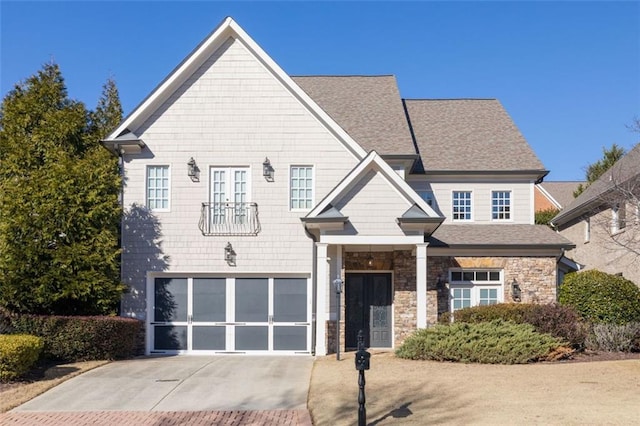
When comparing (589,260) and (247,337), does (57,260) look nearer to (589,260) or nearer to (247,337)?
(247,337)

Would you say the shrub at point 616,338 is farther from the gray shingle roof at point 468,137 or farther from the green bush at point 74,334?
the green bush at point 74,334

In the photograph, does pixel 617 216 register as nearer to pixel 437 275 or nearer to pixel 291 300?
pixel 437 275

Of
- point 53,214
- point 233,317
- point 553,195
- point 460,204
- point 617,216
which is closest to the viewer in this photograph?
point 53,214

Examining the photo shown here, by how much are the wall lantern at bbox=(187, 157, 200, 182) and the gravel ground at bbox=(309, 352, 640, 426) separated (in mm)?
6781

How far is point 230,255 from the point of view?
743 inches

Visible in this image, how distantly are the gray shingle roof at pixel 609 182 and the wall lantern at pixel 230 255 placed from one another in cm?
1158

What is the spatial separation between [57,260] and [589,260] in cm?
2082

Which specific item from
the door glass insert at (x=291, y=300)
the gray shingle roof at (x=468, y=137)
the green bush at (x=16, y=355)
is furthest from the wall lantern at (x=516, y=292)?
the green bush at (x=16, y=355)

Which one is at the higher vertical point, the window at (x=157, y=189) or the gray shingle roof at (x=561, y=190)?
the gray shingle roof at (x=561, y=190)

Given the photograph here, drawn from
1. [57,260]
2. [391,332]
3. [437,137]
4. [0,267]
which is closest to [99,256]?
[57,260]

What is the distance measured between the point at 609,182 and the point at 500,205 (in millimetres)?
5597

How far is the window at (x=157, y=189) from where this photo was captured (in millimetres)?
→ 19172

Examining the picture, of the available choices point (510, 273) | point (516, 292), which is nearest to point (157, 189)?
point (510, 273)

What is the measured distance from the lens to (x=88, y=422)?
444 inches
